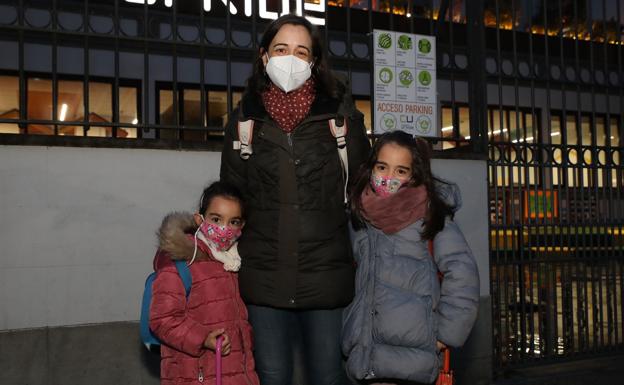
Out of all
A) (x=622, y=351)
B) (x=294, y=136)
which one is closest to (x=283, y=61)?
(x=294, y=136)

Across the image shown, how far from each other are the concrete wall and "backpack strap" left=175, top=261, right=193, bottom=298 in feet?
6.48

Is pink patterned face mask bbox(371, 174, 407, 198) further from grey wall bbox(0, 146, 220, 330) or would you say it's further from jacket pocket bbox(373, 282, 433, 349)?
grey wall bbox(0, 146, 220, 330)

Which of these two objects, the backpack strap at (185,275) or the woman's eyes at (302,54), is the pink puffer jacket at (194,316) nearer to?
the backpack strap at (185,275)

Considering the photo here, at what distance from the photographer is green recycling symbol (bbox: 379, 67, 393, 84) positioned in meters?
5.53

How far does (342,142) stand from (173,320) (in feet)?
3.61

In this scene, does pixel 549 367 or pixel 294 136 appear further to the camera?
pixel 549 367

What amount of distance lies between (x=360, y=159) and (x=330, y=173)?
0.21 meters

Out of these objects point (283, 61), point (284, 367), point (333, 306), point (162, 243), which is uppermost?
point (283, 61)

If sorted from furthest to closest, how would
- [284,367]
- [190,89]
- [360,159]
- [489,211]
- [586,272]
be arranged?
1. [190,89]
2. [586,272]
3. [489,211]
4. [360,159]
5. [284,367]

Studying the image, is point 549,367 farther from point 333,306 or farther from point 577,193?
point 333,306

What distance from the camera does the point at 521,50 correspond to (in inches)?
496

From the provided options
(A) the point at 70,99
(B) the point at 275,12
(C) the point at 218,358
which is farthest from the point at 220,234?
(A) the point at 70,99

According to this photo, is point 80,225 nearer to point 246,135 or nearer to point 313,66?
point 246,135

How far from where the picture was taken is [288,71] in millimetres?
2908
